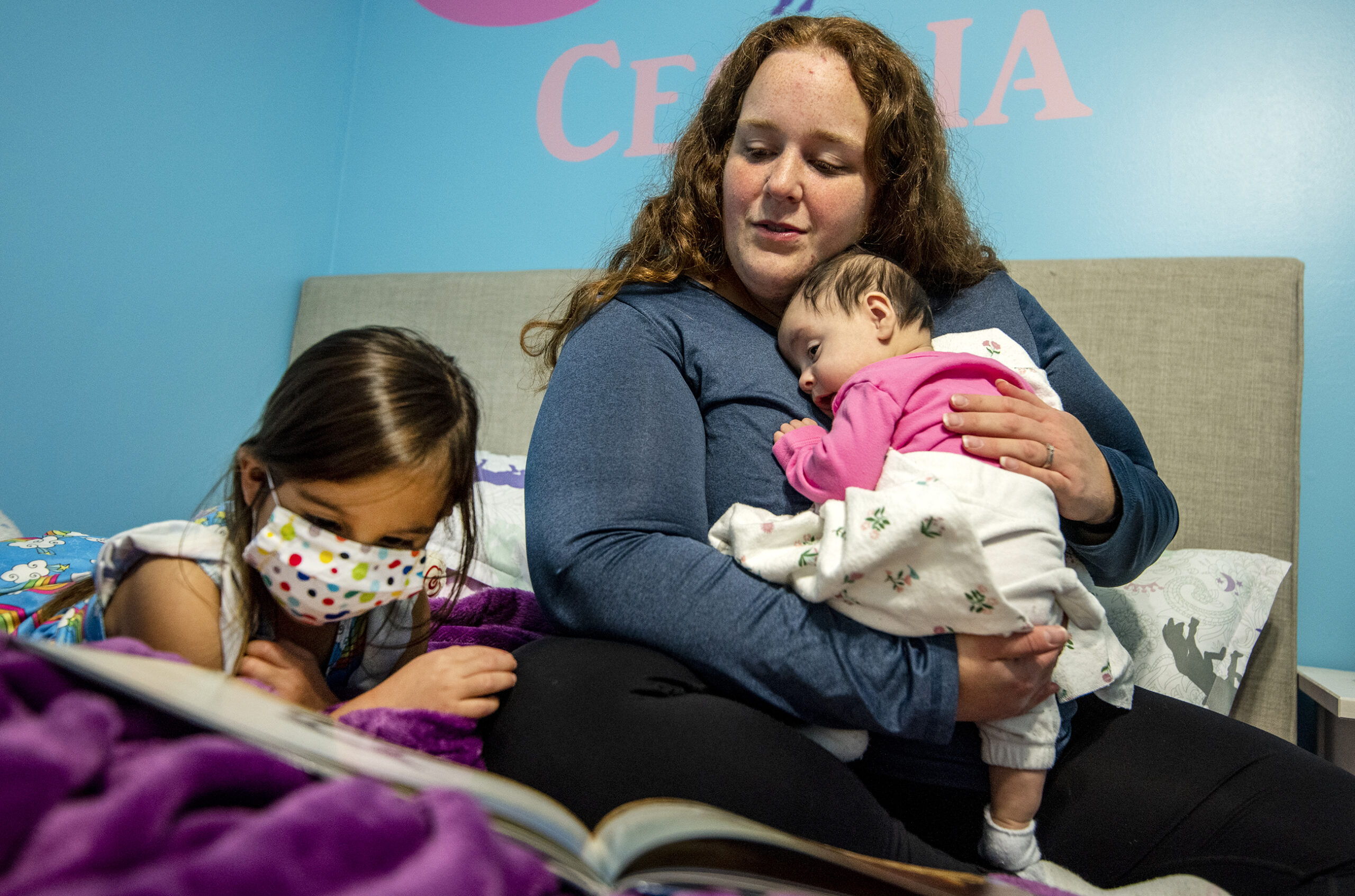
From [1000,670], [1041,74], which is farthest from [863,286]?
[1041,74]

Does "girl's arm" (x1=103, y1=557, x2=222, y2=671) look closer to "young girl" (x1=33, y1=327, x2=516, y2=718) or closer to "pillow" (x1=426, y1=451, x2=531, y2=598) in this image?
"young girl" (x1=33, y1=327, x2=516, y2=718)

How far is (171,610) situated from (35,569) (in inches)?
22.2

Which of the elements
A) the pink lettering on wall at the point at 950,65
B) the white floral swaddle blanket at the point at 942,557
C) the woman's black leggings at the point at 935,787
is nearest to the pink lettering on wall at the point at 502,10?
the pink lettering on wall at the point at 950,65

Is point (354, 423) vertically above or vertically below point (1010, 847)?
above

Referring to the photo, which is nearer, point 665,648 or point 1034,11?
point 665,648

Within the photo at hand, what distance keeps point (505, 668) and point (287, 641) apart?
0.94 feet

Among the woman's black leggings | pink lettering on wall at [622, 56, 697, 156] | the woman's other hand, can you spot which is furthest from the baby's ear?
pink lettering on wall at [622, 56, 697, 156]

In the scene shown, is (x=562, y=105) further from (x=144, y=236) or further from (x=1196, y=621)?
(x=1196, y=621)

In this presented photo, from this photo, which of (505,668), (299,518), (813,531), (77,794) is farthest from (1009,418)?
(77,794)

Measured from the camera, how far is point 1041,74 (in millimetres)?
1872

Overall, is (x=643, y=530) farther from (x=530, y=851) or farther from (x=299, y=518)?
(x=530, y=851)

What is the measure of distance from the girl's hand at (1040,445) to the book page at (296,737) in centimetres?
61

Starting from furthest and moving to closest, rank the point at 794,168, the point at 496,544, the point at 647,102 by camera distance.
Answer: the point at 647,102 < the point at 496,544 < the point at 794,168

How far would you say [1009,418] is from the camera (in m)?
0.90
